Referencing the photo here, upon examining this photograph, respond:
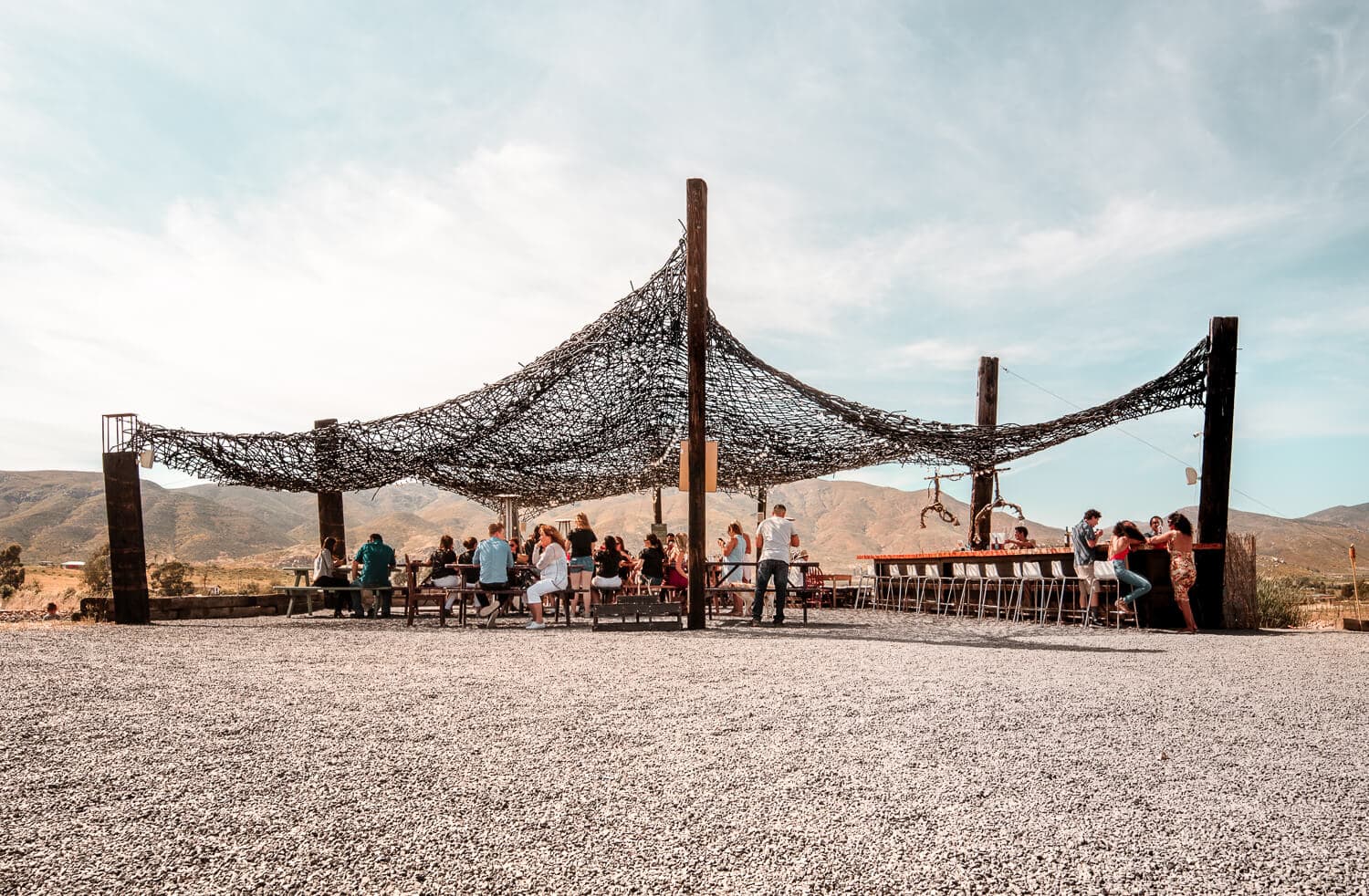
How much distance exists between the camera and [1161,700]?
525cm

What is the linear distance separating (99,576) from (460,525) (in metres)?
104

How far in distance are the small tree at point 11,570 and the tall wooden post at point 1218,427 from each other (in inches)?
1003

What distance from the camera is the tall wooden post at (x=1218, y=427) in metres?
10.7

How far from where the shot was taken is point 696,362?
10.4 metres

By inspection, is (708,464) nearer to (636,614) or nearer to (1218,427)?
(636,614)

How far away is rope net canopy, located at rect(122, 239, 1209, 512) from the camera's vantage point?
10922mm

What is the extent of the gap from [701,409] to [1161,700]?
6137 millimetres

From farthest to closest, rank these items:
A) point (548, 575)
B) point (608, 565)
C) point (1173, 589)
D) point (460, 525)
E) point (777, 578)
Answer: point (460, 525) < point (608, 565) < point (548, 575) < point (777, 578) < point (1173, 589)

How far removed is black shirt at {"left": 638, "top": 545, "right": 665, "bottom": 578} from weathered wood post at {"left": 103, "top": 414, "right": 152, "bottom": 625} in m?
6.40

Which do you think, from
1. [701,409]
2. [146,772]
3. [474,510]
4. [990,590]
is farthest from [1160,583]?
[474,510]

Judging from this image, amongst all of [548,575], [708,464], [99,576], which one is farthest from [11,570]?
[708,464]

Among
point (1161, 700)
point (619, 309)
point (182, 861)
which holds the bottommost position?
point (1161, 700)

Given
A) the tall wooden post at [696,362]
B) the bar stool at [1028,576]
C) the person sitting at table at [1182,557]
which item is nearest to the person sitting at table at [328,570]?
the tall wooden post at [696,362]

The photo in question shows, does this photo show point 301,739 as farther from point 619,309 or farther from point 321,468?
point 321,468
